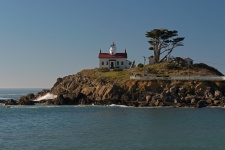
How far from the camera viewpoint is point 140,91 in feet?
248

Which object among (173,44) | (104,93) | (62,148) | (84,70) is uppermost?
(173,44)

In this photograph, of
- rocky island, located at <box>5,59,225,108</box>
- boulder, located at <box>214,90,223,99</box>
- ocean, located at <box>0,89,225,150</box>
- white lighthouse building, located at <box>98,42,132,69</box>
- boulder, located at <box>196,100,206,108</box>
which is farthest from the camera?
white lighthouse building, located at <box>98,42,132,69</box>

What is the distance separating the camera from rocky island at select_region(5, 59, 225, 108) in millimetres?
70794

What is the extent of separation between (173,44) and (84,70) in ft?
79.2

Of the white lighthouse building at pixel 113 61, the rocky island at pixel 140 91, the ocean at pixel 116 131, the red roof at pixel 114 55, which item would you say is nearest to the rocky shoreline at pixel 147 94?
the rocky island at pixel 140 91

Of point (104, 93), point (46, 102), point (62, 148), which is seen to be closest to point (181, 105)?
point (104, 93)

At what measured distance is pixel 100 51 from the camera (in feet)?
353

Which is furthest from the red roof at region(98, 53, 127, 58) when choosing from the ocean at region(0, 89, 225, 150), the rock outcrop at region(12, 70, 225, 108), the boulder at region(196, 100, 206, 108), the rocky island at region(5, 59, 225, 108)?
the ocean at region(0, 89, 225, 150)

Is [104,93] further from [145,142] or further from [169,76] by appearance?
[145,142]

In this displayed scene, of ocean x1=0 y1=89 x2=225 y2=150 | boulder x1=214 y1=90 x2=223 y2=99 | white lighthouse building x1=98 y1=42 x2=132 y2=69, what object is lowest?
ocean x1=0 y1=89 x2=225 y2=150

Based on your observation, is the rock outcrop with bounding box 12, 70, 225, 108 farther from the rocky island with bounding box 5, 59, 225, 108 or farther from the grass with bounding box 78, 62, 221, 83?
the grass with bounding box 78, 62, 221, 83

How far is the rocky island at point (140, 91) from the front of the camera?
232ft

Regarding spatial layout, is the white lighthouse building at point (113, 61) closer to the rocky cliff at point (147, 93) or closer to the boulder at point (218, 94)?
the rocky cliff at point (147, 93)

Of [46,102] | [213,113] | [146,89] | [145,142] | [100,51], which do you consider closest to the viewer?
[145,142]
